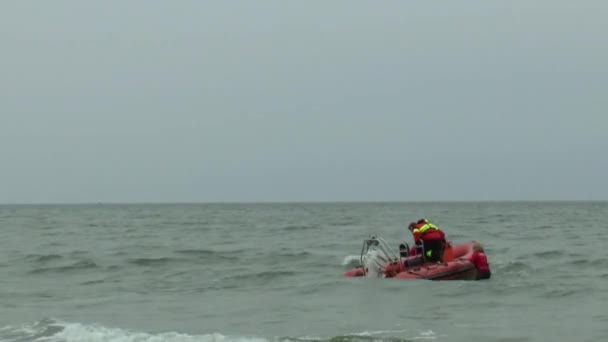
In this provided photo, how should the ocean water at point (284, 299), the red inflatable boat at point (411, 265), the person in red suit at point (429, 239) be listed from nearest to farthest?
the ocean water at point (284, 299), the red inflatable boat at point (411, 265), the person in red suit at point (429, 239)

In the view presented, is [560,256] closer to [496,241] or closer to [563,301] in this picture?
[496,241]

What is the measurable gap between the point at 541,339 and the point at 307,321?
3425mm

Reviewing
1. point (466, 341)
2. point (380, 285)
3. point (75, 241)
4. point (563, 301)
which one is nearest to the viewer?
point (466, 341)

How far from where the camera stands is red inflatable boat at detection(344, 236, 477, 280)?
56.1ft

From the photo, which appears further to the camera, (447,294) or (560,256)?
(560,256)

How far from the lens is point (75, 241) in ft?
117

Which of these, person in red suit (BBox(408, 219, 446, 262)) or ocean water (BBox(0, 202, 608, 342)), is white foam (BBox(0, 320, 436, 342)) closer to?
ocean water (BBox(0, 202, 608, 342))

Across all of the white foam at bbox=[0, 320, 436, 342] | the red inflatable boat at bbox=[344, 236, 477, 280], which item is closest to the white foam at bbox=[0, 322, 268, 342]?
the white foam at bbox=[0, 320, 436, 342]

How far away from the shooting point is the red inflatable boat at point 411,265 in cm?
1709

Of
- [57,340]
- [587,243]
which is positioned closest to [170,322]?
[57,340]

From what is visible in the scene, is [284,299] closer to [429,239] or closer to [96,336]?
[429,239]

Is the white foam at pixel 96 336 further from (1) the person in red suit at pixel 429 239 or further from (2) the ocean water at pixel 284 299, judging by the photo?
(1) the person in red suit at pixel 429 239

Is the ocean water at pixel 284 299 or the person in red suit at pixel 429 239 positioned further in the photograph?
the person in red suit at pixel 429 239

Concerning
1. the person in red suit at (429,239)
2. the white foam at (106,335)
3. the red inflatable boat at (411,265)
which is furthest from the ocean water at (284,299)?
the person in red suit at (429,239)
